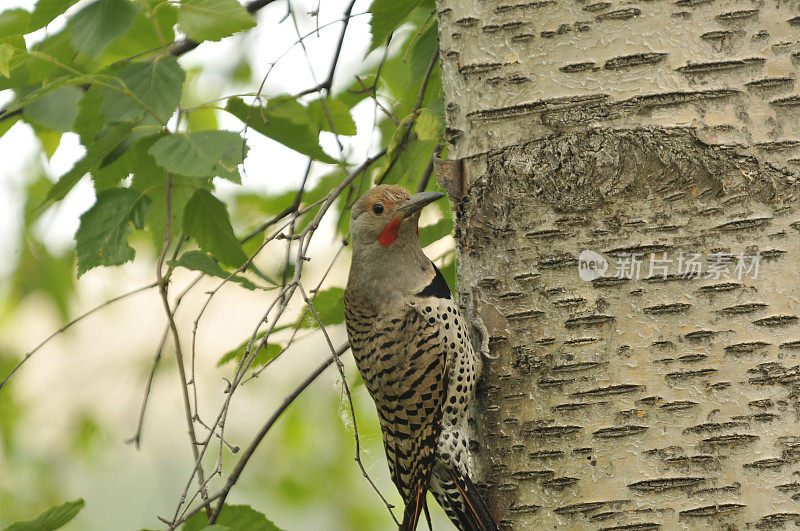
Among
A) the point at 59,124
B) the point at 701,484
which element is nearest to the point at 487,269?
the point at 701,484

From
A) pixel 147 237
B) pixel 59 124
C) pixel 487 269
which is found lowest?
pixel 487 269

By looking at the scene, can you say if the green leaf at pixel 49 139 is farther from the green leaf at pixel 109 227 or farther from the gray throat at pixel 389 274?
the gray throat at pixel 389 274

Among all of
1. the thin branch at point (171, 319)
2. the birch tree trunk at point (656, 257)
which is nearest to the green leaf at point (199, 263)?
the thin branch at point (171, 319)

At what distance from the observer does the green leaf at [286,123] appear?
183 cm

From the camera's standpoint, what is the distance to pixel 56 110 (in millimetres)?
1957

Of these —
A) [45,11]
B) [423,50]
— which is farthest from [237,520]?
[423,50]

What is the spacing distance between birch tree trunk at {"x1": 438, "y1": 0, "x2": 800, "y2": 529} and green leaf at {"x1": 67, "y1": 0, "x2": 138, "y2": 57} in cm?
88

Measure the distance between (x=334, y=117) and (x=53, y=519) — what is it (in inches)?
47.4

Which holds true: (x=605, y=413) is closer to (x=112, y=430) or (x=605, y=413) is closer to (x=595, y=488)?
(x=595, y=488)

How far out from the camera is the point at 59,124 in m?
1.92

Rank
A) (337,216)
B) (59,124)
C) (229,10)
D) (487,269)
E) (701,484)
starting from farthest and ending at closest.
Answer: (337,216) < (59,124) < (487,269) < (229,10) < (701,484)

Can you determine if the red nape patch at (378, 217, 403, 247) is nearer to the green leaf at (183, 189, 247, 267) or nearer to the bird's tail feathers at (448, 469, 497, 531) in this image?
the green leaf at (183, 189, 247, 267)

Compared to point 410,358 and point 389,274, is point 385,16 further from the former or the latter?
point 410,358

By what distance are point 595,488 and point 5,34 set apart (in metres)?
1.81
